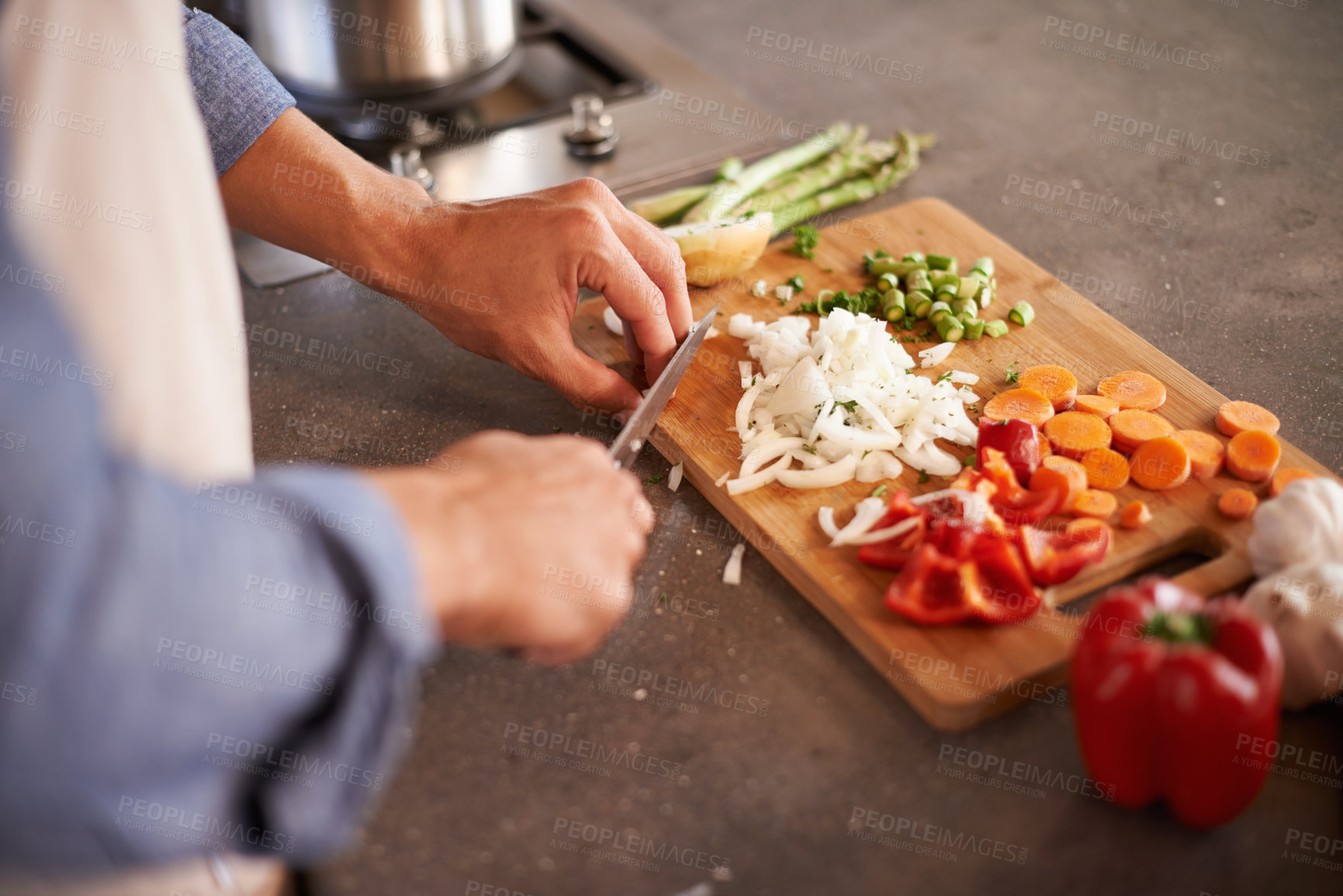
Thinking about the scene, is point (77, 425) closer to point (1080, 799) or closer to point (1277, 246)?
point (1080, 799)

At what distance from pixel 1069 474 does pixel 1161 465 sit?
0.36 feet

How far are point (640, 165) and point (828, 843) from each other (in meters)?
1.25

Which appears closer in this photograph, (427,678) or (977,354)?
(427,678)

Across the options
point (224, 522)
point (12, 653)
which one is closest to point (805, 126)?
point (224, 522)

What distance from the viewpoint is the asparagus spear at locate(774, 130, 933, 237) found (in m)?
1.68

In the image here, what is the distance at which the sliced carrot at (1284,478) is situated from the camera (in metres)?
1.13

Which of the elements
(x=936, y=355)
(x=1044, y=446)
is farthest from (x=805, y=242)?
(x=1044, y=446)

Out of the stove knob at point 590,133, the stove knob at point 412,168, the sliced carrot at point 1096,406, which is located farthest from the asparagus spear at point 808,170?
→ the sliced carrot at point 1096,406

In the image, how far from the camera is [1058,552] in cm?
106

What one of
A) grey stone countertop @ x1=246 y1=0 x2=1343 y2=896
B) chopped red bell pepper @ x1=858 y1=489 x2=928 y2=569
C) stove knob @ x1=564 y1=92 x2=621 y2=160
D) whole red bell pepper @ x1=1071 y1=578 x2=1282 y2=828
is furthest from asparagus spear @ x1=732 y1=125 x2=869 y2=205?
whole red bell pepper @ x1=1071 y1=578 x2=1282 y2=828

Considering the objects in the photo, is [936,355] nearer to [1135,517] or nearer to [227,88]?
[1135,517]

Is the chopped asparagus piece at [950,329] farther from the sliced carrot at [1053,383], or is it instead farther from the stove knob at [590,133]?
the stove knob at [590,133]

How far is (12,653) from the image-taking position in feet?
1.95

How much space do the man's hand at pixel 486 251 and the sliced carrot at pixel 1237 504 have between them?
2.13 feet
